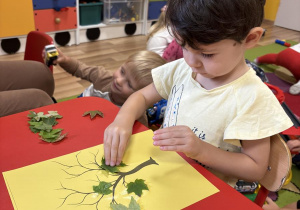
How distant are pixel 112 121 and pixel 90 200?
10.4 inches

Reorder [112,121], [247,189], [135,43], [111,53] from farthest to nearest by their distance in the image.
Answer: [135,43] → [111,53] → [247,189] → [112,121]

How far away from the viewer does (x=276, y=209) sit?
36.3 inches

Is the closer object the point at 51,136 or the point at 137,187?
the point at 137,187

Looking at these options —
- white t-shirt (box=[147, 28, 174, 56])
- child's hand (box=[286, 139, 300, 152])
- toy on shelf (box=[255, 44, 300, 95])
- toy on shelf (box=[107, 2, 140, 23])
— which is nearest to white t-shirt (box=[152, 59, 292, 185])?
child's hand (box=[286, 139, 300, 152])

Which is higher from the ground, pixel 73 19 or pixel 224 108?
pixel 224 108

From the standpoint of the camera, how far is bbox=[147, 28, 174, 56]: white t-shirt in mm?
1759

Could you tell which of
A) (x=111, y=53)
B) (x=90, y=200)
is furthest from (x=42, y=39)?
(x=111, y=53)

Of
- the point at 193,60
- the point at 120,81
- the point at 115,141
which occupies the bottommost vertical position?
the point at 120,81

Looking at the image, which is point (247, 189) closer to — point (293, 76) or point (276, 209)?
point (276, 209)

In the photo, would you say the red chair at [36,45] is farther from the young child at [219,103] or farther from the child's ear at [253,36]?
the child's ear at [253,36]

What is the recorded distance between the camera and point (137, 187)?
0.54m

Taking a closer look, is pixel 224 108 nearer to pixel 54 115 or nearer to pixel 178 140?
pixel 178 140

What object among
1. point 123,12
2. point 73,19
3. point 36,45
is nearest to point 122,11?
point 123,12

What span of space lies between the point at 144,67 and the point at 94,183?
66 centimetres
